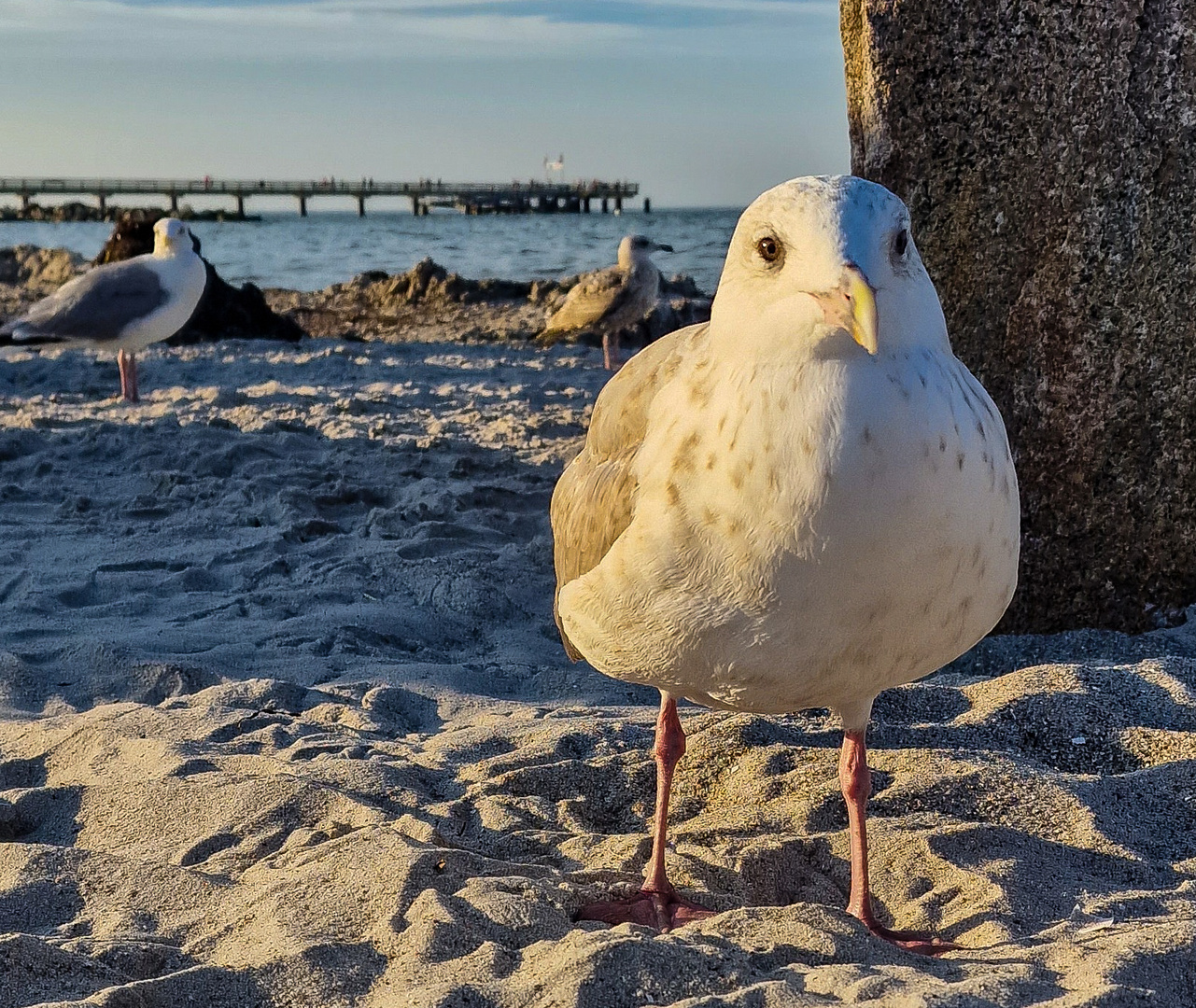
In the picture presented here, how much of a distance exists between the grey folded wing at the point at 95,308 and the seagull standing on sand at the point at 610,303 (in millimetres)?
4077

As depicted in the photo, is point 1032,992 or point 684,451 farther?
point 684,451

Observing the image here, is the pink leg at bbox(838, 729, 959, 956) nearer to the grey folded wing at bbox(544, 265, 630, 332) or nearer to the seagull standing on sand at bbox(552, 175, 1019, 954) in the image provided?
the seagull standing on sand at bbox(552, 175, 1019, 954)

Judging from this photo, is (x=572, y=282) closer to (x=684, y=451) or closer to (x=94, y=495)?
(x=94, y=495)

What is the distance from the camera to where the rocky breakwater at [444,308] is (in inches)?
565

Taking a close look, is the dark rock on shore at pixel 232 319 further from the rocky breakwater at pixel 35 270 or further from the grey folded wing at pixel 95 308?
the rocky breakwater at pixel 35 270

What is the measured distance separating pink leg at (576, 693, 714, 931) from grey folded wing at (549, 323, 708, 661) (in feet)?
1.08

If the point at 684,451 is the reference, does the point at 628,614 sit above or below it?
below

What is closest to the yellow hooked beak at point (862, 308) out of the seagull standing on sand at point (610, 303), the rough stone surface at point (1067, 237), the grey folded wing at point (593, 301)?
the rough stone surface at point (1067, 237)

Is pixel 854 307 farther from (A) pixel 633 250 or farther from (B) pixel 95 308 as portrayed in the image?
(A) pixel 633 250

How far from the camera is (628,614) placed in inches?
98.2

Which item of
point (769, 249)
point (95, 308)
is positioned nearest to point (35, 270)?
point (95, 308)

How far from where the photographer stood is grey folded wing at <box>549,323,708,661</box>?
8.51ft

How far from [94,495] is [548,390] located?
4.03 meters

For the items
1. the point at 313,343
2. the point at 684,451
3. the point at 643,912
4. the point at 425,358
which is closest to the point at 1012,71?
the point at 684,451
